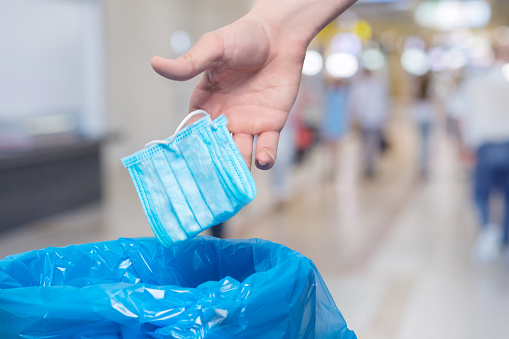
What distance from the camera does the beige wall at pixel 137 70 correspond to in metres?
9.84

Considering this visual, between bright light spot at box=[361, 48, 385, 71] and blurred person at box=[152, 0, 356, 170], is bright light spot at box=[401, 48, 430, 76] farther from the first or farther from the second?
blurred person at box=[152, 0, 356, 170]

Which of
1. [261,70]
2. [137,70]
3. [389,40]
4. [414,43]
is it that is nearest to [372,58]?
[414,43]

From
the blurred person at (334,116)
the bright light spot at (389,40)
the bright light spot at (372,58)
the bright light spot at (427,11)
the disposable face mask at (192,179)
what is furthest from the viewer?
the bright light spot at (389,40)

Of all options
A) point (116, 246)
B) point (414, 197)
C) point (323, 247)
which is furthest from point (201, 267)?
point (414, 197)

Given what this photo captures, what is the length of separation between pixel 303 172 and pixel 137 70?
3241 millimetres

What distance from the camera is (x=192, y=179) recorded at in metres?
1.13

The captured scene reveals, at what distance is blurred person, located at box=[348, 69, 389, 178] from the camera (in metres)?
9.36

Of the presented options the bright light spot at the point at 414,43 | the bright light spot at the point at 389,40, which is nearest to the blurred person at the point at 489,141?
the bright light spot at the point at 414,43

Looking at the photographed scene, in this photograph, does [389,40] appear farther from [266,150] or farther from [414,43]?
[266,150]

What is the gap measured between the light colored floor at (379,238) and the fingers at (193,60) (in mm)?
2559

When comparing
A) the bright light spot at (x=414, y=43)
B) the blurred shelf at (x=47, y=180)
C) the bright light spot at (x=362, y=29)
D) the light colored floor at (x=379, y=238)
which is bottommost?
the light colored floor at (x=379, y=238)

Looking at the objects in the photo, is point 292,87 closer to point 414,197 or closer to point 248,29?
point 248,29

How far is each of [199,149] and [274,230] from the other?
15.5ft

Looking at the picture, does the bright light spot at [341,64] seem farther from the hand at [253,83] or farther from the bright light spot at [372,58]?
the hand at [253,83]
